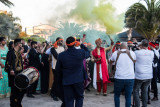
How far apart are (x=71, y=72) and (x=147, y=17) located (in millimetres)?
17010

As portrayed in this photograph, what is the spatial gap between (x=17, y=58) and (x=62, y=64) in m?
1.54

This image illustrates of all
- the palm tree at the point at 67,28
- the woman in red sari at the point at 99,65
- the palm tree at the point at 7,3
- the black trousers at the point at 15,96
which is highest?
the palm tree at the point at 7,3

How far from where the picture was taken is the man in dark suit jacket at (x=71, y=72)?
14.0ft

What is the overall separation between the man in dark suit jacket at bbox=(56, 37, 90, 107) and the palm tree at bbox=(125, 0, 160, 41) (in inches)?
622

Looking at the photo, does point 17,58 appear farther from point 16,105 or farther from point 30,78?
point 16,105

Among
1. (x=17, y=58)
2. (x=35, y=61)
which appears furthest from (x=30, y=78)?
(x=35, y=61)

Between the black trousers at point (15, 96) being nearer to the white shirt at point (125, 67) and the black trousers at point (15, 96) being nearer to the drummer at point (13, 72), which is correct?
the drummer at point (13, 72)

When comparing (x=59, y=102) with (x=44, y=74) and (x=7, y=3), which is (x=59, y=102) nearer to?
(x=44, y=74)

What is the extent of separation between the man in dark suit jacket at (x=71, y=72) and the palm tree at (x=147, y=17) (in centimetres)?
1579

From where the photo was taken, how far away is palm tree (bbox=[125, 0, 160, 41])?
18.8 m

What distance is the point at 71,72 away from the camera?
4281mm

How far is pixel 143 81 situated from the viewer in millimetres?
5281

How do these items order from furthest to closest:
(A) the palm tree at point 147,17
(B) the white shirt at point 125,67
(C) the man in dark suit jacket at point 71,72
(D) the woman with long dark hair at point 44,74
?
(A) the palm tree at point 147,17 < (D) the woman with long dark hair at point 44,74 < (B) the white shirt at point 125,67 < (C) the man in dark suit jacket at point 71,72

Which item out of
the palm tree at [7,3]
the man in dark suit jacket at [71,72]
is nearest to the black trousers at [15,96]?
the man in dark suit jacket at [71,72]
